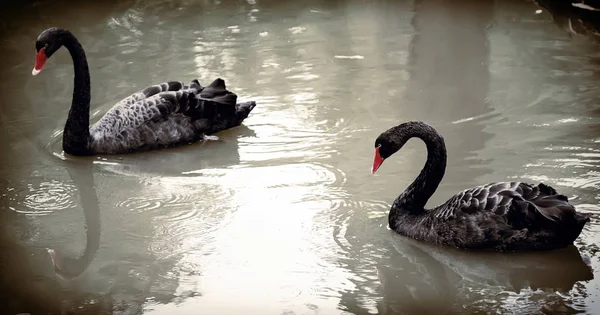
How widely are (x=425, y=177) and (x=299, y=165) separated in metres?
1.10

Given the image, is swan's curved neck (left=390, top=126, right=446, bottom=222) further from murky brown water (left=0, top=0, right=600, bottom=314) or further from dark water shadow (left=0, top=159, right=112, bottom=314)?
A: dark water shadow (left=0, top=159, right=112, bottom=314)

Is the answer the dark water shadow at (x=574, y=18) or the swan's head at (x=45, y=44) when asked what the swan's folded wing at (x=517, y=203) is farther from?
the dark water shadow at (x=574, y=18)

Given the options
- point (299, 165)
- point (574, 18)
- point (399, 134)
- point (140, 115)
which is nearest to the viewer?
point (399, 134)

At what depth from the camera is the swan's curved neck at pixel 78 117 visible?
554 cm

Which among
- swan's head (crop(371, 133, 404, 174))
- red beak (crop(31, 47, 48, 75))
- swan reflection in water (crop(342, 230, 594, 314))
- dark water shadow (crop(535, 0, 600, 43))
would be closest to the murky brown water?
swan reflection in water (crop(342, 230, 594, 314))

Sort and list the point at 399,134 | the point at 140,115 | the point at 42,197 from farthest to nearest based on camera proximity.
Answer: the point at 140,115 < the point at 42,197 < the point at 399,134

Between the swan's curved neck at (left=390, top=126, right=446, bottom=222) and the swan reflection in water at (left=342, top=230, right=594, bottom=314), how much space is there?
6.8 inches

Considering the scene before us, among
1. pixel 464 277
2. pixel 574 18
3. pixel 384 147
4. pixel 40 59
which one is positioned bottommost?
pixel 464 277

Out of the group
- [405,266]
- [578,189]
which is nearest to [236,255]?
[405,266]

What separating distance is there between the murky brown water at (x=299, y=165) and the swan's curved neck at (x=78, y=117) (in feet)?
0.33

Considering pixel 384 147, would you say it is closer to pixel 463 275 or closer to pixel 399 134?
pixel 399 134

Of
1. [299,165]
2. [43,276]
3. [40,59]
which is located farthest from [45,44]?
[43,276]

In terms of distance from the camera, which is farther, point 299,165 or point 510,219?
point 299,165

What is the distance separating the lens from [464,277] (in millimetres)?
3977
